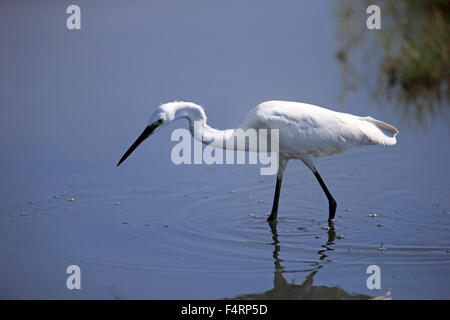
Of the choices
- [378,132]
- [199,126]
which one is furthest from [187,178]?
[378,132]

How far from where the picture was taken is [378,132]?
6.48 metres

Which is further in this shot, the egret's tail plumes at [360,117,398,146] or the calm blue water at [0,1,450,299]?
the egret's tail plumes at [360,117,398,146]

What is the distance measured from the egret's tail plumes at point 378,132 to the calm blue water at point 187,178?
67cm

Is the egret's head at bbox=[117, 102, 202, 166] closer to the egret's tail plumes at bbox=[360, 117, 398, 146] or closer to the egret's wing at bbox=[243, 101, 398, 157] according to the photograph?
the egret's wing at bbox=[243, 101, 398, 157]

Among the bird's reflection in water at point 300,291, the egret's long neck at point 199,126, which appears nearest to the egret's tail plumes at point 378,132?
the egret's long neck at point 199,126

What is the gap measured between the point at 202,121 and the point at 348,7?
6.34 m

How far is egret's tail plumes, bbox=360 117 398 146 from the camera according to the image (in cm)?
639

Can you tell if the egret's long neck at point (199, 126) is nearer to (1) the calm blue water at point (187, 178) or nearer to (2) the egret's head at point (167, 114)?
(2) the egret's head at point (167, 114)

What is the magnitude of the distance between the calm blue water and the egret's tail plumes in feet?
2.21

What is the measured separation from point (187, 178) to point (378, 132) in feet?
7.24

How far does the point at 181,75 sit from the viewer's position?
1030cm

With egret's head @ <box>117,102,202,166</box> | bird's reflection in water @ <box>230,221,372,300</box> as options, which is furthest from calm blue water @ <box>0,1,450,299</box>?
egret's head @ <box>117,102,202,166</box>

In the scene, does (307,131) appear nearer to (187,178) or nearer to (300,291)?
(187,178)

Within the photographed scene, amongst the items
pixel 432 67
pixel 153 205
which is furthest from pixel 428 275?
pixel 432 67
